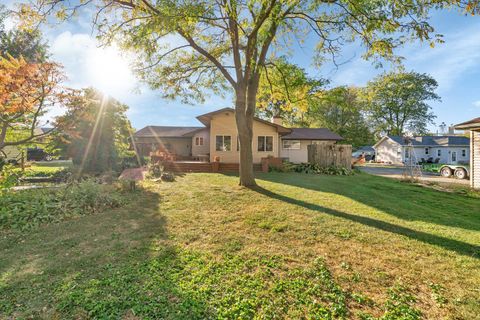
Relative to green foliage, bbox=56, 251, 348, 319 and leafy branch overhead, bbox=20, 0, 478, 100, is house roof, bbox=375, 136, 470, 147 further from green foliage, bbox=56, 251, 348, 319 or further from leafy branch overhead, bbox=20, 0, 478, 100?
green foliage, bbox=56, 251, 348, 319

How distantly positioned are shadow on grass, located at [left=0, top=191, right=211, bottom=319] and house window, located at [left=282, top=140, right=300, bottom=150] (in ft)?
61.0

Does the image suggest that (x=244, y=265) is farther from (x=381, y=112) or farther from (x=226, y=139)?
(x=381, y=112)

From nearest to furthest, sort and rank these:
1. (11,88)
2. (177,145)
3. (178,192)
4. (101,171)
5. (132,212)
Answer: (11,88), (132,212), (178,192), (101,171), (177,145)

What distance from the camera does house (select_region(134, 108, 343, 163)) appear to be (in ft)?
58.7

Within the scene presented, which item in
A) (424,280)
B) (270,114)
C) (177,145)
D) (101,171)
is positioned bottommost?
(424,280)

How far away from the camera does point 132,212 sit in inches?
237

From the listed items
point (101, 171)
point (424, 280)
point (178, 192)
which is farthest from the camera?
point (101, 171)

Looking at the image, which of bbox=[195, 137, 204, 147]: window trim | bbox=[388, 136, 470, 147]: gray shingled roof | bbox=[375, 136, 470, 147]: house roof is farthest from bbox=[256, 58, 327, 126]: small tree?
bbox=[388, 136, 470, 147]: gray shingled roof

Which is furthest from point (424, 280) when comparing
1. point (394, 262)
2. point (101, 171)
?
point (101, 171)

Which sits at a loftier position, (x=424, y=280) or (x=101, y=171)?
(x=101, y=171)

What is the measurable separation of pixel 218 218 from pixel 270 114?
31136mm

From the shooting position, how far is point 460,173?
17109 millimetres

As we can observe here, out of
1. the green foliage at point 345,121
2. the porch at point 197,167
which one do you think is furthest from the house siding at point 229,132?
the green foliage at point 345,121

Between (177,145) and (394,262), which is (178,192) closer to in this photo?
(394,262)
